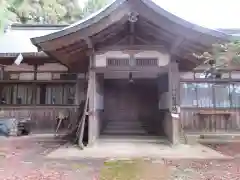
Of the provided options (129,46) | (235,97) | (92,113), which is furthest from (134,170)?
(235,97)

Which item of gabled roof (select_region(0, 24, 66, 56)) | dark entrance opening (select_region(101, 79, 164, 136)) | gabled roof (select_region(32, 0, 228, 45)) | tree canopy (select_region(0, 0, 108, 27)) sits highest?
tree canopy (select_region(0, 0, 108, 27))

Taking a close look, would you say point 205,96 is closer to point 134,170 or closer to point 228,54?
point 134,170

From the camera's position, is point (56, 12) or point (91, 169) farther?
point (56, 12)

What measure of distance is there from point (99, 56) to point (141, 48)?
123 cm

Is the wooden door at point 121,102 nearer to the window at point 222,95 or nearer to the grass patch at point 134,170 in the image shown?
the window at point 222,95

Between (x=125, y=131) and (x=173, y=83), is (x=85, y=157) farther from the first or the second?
(x=125, y=131)

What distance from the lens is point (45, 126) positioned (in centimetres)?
1077

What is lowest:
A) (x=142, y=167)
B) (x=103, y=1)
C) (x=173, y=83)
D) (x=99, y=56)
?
(x=142, y=167)

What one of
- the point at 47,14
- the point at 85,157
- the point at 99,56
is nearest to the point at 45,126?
the point at 99,56

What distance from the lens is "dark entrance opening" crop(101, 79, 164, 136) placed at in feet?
40.0

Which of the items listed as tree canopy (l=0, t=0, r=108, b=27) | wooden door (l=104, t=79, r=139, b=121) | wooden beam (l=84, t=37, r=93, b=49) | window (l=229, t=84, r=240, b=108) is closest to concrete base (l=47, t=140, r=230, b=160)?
wooden beam (l=84, t=37, r=93, b=49)

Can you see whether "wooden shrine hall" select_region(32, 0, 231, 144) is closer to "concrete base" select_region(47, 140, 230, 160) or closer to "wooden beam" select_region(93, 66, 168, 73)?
"wooden beam" select_region(93, 66, 168, 73)

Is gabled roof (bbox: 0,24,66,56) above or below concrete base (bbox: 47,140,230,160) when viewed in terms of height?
above

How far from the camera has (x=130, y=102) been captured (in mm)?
12719
